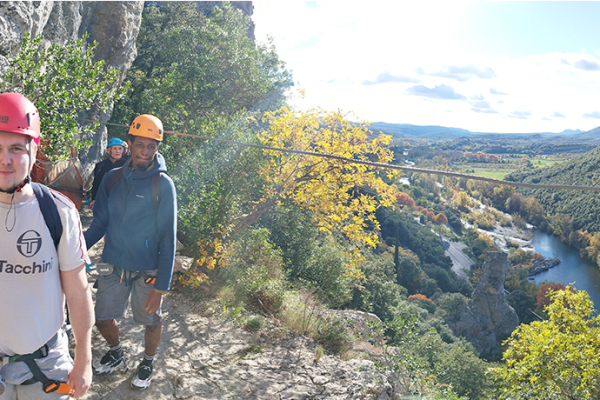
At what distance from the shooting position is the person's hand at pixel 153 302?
2.88m

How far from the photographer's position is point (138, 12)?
10.2 m

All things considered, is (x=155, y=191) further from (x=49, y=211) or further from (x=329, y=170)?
(x=329, y=170)

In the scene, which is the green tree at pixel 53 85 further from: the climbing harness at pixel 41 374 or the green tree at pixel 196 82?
the green tree at pixel 196 82

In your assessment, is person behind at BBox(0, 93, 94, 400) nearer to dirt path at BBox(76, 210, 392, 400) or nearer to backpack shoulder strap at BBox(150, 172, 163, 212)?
backpack shoulder strap at BBox(150, 172, 163, 212)

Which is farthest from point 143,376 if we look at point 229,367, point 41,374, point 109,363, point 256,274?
point 256,274

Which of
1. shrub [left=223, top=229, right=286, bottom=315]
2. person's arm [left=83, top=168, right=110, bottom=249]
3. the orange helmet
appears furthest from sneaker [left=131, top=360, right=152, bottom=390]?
shrub [left=223, top=229, right=286, bottom=315]

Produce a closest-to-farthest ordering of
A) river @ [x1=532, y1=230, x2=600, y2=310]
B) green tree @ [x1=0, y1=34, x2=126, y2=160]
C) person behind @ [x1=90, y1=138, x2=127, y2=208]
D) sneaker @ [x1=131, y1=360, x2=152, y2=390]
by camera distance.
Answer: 1. sneaker @ [x1=131, y1=360, x2=152, y2=390]
2. green tree @ [x1=0, y1=34, x2=126, y2=160]
3. person behind @ [x1=90, y1=138, x2=127, y2=208]
4. river @ [x1=532, y1=230, x2=600, y2=310]

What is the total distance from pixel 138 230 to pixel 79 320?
1.28 metres

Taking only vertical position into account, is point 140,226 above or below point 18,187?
below

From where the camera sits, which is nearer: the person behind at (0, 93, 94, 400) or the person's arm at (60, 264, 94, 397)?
the person behind at (0, 93, 94, 400)

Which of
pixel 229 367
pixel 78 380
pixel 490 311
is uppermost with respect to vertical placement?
pixel 78 380

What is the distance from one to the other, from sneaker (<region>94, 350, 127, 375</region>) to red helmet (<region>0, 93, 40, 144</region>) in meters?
2.58

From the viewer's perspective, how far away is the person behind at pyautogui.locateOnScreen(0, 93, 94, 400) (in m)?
1.49

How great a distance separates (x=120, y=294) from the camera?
298 centimetres
